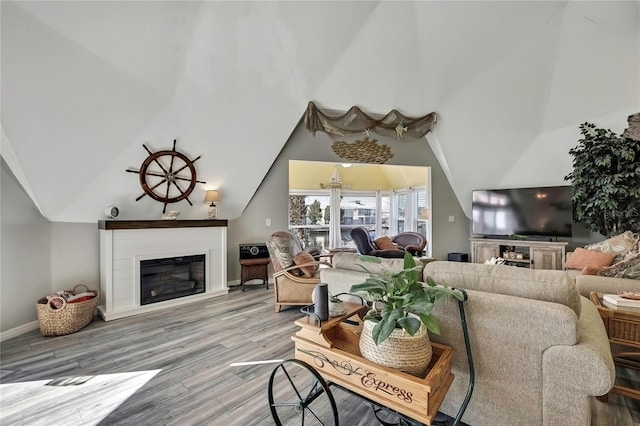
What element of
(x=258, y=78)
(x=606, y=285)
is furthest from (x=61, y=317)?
(x=606, y=285)

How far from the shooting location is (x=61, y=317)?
2.91 metres

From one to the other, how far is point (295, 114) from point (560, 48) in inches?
142

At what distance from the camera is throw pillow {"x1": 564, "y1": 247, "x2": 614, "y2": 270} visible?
3328 mm

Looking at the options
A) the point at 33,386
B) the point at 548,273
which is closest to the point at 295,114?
the point at 548,273

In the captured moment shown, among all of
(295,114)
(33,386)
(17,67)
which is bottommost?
(33,386)

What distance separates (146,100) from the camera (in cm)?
308

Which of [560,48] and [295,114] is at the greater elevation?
[560,48]

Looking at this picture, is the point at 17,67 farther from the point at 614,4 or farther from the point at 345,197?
the point at 345,197

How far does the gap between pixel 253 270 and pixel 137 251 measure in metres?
1.67

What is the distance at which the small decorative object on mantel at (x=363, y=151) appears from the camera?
5.35m

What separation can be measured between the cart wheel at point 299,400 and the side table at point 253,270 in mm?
2445

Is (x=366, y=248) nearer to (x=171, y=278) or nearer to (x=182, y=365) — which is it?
(x=171, y=278)

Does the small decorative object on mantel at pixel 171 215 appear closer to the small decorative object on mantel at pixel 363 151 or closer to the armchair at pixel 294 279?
the armchair at pixel 294 279

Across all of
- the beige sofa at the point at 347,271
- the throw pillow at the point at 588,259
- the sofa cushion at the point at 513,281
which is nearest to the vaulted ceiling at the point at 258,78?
the throw pillow at the point at 588,259
